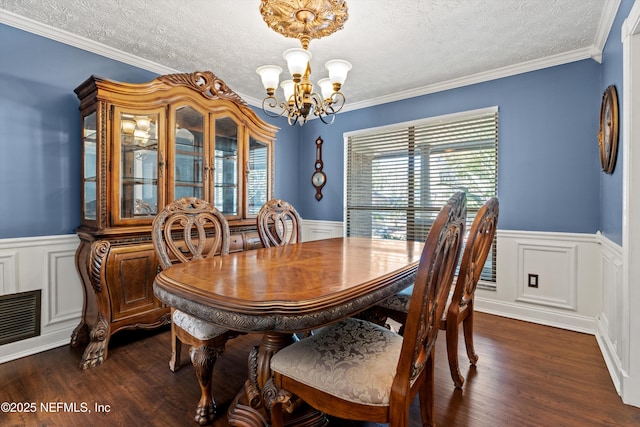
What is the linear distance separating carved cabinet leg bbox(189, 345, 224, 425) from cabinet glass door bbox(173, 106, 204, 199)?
5.02 ft

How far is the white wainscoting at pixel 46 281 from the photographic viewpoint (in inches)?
84.7

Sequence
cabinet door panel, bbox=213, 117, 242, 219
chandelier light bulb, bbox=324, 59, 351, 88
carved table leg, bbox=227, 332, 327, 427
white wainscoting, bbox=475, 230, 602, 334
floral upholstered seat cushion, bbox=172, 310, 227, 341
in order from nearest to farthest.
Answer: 1. carved table leg, bbox=227, 332, 327, 427
2. floral upholstered seat cushion, bbox=172, 310, 227, 341
3. chandelier light bulb, bbox=324, 59, 351, 88
4. white wainscoting, bbox=475, 230, 602, 334
5. cabinet door panel, bbox=213, 117, 242, 219

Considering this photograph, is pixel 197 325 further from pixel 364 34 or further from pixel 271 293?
pixel 364 34

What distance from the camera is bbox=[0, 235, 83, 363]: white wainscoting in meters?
2.15

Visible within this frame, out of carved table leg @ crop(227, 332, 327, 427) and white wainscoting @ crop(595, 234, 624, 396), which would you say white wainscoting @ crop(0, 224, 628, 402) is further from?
carved table leg @ crop(227, 332, 327, 427)

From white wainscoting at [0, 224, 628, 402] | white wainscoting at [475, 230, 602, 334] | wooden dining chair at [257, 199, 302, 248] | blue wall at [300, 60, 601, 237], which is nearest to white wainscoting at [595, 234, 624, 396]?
white wainscoting at [0, 224, 628, 402]

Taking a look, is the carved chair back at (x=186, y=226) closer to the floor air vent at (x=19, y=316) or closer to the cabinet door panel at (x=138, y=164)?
the cabinet door panel at (x=138, y=164)

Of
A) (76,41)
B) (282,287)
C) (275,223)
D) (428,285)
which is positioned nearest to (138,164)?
(76,41)

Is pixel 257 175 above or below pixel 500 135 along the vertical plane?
below

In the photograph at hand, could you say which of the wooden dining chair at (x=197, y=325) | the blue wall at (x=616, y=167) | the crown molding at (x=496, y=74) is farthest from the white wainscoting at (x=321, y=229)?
the blue wall at (x=616, y=167)

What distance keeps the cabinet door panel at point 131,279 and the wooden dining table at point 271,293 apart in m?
0.98

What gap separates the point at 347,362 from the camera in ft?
3.66

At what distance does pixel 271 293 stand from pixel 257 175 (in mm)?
2401

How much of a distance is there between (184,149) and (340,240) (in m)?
1.57
